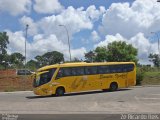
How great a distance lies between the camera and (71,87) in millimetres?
38969

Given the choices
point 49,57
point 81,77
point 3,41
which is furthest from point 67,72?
point 49,57

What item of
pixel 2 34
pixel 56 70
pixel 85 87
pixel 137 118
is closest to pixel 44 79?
pixel 56 70

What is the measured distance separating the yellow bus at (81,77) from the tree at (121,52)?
82.6 m

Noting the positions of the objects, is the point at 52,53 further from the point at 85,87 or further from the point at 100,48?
the point at 85,87

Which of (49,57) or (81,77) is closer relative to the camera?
(81,77)

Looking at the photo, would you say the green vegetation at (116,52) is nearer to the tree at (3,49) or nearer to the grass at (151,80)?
the tree at (3,49)

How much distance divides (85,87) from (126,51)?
3455 inches

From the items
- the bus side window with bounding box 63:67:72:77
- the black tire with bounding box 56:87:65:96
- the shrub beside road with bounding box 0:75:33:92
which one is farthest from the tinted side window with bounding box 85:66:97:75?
the shrub beside road with bounding box 0:75:33:92

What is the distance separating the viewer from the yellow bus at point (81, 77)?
37750mm

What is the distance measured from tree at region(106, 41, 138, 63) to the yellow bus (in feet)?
271

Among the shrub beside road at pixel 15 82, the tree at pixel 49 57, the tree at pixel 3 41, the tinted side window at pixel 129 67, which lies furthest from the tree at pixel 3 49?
the tinted side window at pixel 129 67

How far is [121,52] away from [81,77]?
3451 inches

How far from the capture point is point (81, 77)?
129 ft

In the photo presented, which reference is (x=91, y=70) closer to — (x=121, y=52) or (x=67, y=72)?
(x=67, y=72)
